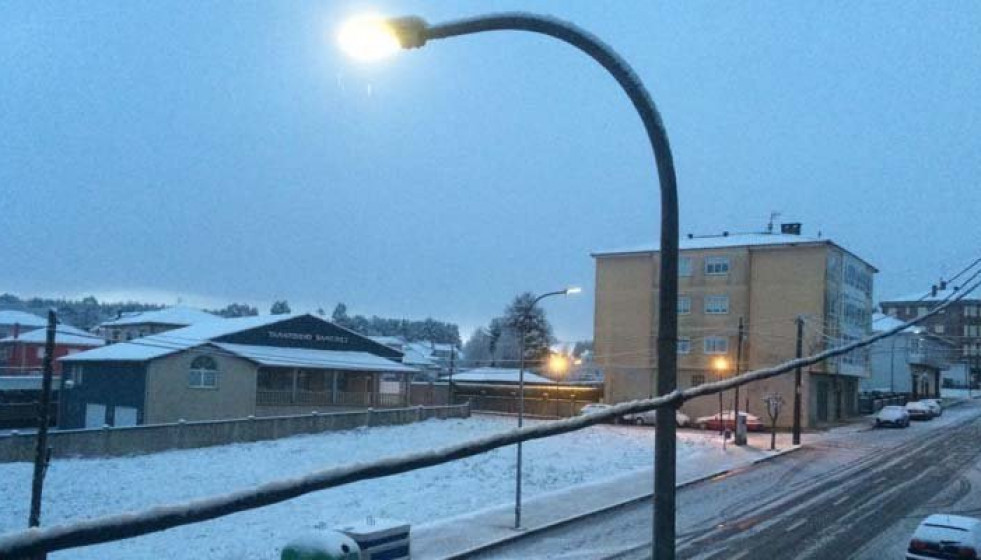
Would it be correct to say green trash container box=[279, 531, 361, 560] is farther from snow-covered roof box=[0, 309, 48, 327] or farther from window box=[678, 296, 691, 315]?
snow-covered roof box=[0, 309, 48, 327]

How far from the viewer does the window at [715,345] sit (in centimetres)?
5638

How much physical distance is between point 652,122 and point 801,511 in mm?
22693

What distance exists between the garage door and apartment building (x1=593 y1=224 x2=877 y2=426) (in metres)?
31.0

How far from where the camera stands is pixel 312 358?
50.7 metres

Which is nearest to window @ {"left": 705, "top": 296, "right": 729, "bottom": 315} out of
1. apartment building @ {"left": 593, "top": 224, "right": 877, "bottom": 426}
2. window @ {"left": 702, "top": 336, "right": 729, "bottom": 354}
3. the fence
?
apartment building @ {"left": 593, "top": 224, "right": 877, "bottom": 426}

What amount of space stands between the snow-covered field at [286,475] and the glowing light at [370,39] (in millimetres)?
13468

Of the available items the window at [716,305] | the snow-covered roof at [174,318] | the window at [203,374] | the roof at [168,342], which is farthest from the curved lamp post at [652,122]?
the snow-covered roof at [174,318]

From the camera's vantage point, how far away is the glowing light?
12.6ft

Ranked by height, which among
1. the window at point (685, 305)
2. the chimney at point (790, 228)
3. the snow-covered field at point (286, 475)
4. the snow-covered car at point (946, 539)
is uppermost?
the chimney at point (790, 228)

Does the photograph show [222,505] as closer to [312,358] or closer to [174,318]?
[312,358]

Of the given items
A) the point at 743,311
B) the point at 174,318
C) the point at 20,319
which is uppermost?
the point at 743,311

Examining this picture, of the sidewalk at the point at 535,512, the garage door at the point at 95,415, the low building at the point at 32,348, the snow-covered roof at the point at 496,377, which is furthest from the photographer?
the low building at the point at 32,348

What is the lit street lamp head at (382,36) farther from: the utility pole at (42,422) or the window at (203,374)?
the window at (203,374)

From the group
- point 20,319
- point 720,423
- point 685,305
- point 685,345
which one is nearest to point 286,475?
point 720,423
